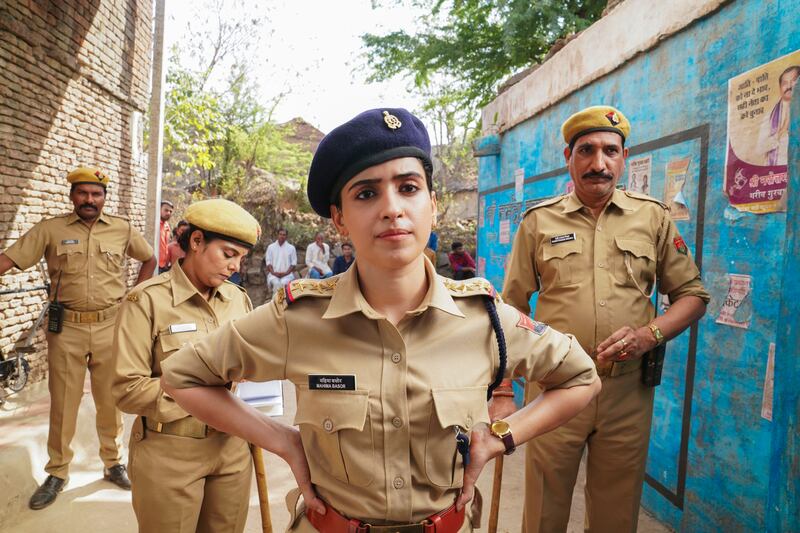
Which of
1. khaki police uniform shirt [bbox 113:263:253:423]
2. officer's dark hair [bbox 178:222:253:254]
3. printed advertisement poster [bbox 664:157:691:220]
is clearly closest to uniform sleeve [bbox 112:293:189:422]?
khaki police uniform shirt [bbox 113:263:253:423]

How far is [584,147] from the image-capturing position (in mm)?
2531

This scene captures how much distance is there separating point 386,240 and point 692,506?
286 cm

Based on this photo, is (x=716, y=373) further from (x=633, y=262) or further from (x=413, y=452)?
(x=413, y=452)

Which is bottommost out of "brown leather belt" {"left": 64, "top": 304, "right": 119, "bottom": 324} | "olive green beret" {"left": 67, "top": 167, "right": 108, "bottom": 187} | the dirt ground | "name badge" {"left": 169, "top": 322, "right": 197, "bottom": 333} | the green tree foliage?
the dirt ground

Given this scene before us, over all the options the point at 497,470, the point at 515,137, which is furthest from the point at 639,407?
the point at 515,137

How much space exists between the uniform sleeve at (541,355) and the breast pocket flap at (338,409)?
1.35ft

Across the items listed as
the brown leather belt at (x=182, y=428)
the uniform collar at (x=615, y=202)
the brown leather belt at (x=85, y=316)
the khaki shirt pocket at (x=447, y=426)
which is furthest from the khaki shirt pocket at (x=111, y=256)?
the khaki shirt pocket at (x=447, y=426)

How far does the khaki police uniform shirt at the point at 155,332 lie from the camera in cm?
216

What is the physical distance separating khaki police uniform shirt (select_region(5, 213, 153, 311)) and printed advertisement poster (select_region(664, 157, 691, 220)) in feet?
13.4

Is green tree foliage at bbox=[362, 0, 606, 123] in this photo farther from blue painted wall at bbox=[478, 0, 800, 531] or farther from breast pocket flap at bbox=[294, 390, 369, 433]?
breast pocket flap at bbox=[294, 390, 369, 433]

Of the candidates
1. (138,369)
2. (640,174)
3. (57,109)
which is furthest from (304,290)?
(57,109)

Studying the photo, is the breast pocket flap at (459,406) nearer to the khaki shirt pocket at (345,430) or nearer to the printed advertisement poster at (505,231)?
the khaki shirt pocket at (345,430)

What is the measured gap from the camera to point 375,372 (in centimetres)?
140

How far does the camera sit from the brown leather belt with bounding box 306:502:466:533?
134 cm
